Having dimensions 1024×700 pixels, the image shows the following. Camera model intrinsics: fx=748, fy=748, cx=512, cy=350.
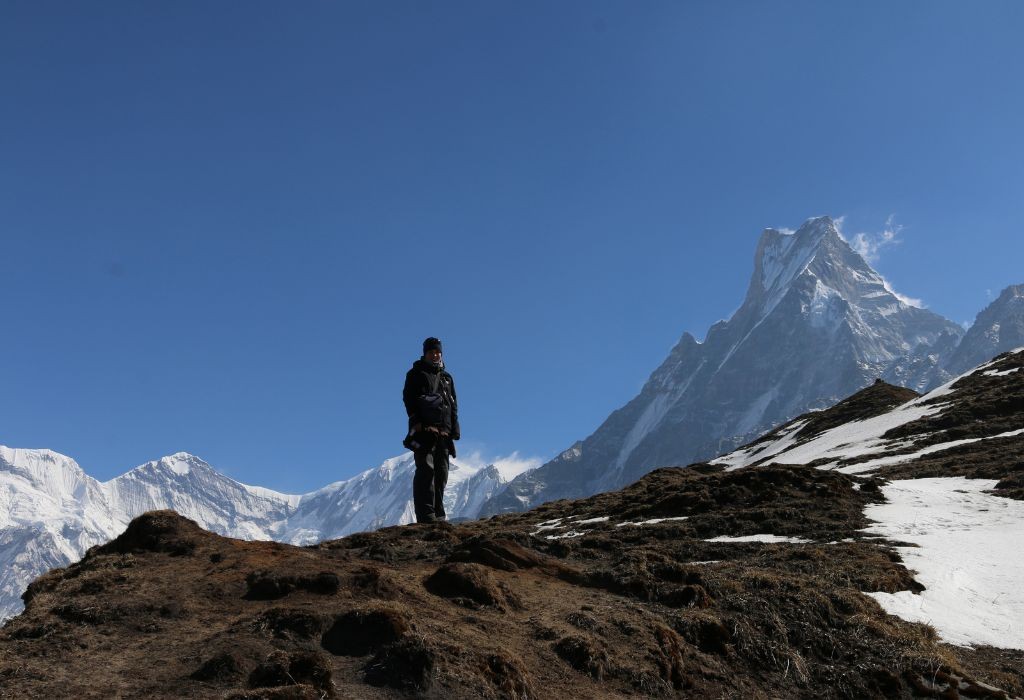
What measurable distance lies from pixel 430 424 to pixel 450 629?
27.9 ft

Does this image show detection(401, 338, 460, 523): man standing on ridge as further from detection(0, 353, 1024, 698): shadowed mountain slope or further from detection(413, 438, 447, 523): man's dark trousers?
detection(0, 353, 1024, 698): shadowed mountain slope

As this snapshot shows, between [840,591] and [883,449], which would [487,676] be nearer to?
[840,591]

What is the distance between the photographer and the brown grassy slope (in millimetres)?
6688

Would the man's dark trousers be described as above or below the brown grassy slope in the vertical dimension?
above

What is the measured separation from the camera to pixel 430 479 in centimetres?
1625

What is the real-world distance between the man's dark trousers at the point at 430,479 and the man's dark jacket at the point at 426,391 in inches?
14.8

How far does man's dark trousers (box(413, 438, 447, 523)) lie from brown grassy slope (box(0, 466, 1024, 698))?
3512 millimetres

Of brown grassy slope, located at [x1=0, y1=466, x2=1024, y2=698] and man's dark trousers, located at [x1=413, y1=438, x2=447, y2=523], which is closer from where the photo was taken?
brown grassy slope, located at [x1=0, y1=466, x2=1024, y2=698]

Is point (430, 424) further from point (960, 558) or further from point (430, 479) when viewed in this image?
point (960, 558)

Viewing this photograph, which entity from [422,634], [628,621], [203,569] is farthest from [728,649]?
[203,569]

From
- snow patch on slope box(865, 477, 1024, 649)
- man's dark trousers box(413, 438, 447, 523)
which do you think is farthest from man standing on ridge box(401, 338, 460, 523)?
snow patch on slope box(865, 477, 1024, 649)

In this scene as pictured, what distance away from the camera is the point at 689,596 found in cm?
1006

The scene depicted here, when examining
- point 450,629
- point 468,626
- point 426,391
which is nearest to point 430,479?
point 426,391

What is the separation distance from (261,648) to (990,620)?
1056 centimetres
